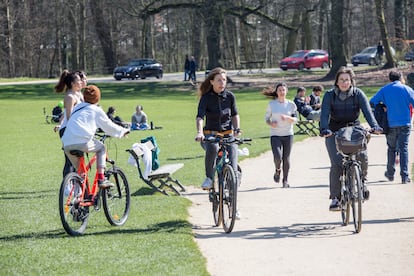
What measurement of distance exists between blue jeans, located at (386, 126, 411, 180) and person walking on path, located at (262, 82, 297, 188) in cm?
163

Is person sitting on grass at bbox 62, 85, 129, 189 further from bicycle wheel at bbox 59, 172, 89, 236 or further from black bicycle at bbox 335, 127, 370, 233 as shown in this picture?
black bicycle at bbox 335, 127, 370, 233

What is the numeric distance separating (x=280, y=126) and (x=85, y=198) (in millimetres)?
5097

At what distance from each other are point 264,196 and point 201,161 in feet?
17.1

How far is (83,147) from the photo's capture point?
973 centimetres

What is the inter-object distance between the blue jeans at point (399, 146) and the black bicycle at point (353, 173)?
399 cm

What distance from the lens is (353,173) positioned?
9.74m

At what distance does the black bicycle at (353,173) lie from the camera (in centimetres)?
961

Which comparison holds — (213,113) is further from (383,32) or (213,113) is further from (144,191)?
(383,32)

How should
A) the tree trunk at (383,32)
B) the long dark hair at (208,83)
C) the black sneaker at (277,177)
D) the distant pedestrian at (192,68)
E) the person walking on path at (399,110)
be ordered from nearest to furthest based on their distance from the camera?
1. the long dark hair at (208,83)
2. the person walking on path at (399,110)
3. the black sneaker at (277,177)
4. the tree trunk at (383,32)
5. the distant pedestrian at (192,68)

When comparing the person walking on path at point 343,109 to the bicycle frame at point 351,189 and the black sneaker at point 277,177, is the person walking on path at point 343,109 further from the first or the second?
the black sneaker at point 277,177

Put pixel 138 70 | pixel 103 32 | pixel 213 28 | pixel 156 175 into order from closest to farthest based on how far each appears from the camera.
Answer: pixel 156 175 → pixel 213 28 → pixel 138 70 → pixel 103 32

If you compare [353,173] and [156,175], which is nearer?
[353,173]

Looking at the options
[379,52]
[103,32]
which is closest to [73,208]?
[379,52]

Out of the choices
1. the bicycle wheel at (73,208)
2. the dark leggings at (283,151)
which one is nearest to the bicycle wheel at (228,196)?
the bicycle wheel at (73,208)
